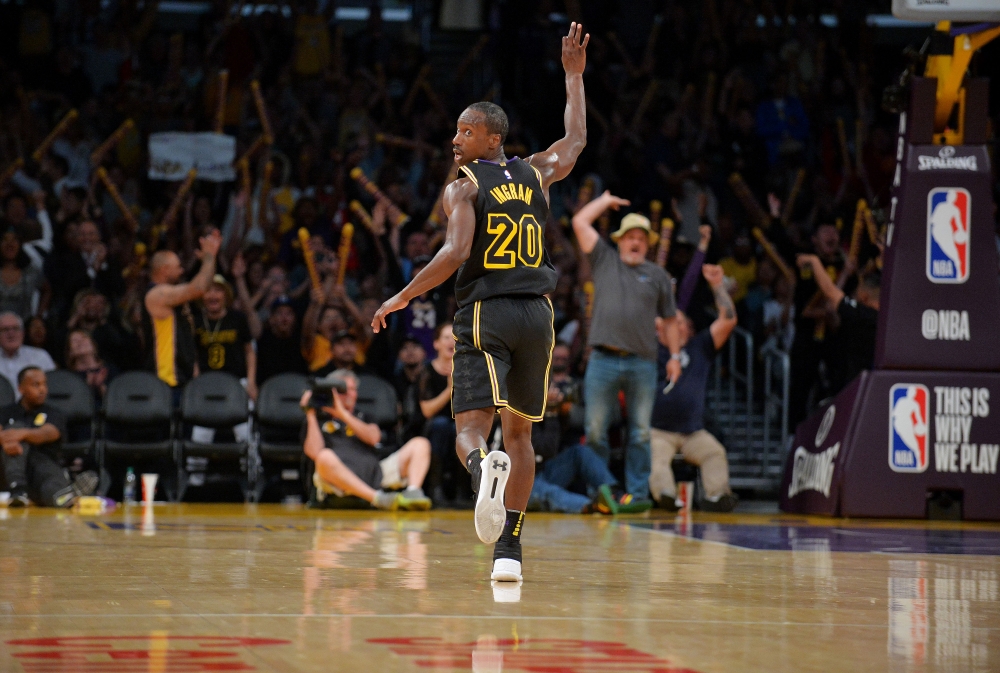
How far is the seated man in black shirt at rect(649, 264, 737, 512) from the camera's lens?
1039cm

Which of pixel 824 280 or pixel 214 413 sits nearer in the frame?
pixel 824 280

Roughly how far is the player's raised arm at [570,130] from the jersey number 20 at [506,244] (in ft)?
1.41

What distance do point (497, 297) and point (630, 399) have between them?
4.93 meters

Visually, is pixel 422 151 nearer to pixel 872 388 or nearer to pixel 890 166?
pixel 890 166

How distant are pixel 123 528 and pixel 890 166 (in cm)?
1008

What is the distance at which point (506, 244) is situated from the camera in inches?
197

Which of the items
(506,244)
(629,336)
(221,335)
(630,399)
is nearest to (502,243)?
(506,244)

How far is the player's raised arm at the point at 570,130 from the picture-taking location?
5.49 meters

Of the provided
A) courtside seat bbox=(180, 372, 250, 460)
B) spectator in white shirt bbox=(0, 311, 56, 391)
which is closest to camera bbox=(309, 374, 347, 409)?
courtside seat bbox=(180, 372, 250, 460)

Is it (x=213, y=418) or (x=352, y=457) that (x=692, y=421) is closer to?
(x=352, y=457)

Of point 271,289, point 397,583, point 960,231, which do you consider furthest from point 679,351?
point 397,583

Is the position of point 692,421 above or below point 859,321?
below

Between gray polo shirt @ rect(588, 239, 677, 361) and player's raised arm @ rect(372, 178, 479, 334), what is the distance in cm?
481

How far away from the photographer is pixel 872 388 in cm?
930
